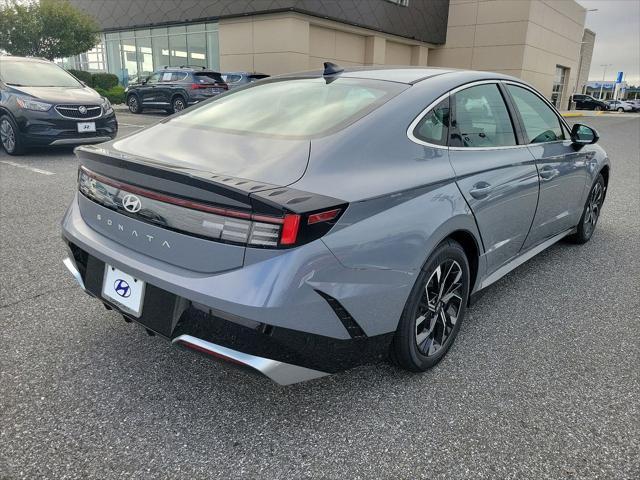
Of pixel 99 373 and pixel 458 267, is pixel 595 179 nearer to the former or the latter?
pixel 458 267

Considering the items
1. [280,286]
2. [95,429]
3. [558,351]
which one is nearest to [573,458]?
[558,351]

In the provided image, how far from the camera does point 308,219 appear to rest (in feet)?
5.96

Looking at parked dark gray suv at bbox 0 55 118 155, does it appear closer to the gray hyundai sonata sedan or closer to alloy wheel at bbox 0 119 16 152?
alloy wheel at bbox 0 119 16 152

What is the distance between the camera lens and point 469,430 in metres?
2.15

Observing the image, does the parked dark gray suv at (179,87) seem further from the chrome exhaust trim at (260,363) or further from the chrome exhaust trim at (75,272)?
the chrome exhaust trim at (260,363)

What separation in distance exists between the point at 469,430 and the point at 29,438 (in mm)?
1834

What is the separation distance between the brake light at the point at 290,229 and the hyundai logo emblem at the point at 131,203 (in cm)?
70

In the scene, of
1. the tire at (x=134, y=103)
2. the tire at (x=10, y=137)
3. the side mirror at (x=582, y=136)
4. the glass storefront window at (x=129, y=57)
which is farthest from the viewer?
the glass storefront window at (x=129, y=57)

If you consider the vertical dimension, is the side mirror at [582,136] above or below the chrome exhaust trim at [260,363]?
above

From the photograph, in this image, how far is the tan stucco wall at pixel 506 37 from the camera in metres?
29.2

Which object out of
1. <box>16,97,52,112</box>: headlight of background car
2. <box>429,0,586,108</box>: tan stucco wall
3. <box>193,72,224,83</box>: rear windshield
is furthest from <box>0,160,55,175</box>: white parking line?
<box>429,0,586,108</box>: tan stucco wall

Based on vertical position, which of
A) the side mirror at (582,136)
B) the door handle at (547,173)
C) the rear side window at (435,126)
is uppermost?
the rear side window at (435,126)

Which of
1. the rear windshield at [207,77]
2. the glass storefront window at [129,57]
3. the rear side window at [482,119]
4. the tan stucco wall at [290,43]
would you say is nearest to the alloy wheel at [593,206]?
the rear side window at [482,119]

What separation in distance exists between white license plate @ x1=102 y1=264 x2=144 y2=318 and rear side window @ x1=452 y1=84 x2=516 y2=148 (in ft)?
5.69
